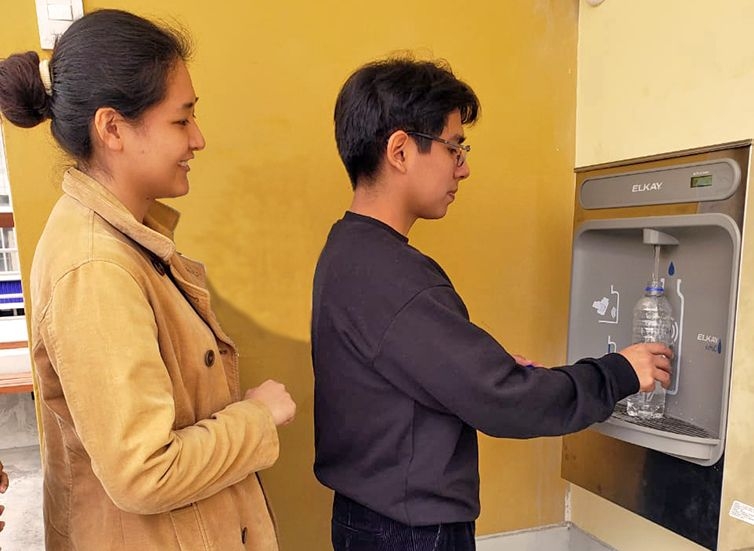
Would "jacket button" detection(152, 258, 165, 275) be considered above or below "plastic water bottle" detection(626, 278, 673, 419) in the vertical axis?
above

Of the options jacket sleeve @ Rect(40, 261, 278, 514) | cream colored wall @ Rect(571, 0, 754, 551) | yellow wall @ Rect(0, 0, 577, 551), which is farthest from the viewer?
yellow wall @ Rect(0, 0, 577, 551)

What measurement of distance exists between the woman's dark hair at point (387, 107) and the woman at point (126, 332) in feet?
0.91

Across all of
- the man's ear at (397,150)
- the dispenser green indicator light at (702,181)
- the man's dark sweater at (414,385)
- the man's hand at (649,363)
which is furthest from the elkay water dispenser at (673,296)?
the man's ear at (397,150)

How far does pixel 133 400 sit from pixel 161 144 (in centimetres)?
34

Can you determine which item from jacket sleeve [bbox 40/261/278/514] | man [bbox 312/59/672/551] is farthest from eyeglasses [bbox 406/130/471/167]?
jacket sleeve [bbox 40/261/278/514]

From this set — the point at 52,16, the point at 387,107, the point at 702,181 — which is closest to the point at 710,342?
the point at 702,181

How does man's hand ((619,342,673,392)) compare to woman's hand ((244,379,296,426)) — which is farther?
man's hand ((619,342,673,392))

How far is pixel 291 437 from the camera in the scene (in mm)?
1471

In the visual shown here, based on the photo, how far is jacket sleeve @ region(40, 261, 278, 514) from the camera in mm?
625

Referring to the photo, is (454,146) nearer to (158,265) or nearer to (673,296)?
(158,265)

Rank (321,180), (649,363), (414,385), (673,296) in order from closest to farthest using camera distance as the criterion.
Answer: (414,385)
(649,363)
(673,296)
(321,180)

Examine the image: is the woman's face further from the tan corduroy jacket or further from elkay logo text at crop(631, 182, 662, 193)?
elkay logo text at crop(631, 182, 662, 193)

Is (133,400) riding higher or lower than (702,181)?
lower

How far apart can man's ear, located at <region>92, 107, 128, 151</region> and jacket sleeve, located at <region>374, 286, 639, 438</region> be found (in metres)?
0.46
